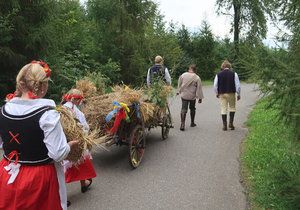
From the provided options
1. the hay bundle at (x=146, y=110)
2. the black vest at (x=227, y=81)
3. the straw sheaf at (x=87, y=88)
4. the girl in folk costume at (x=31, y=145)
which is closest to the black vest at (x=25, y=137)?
the girl in folk costume at (x=31, y=145)

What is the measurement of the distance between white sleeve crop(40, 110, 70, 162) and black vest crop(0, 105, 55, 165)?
48mm

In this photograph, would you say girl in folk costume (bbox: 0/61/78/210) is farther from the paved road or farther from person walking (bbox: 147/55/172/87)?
person walking (bbox: 147/55/172/87)

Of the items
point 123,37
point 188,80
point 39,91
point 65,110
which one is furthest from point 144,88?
point 123,37

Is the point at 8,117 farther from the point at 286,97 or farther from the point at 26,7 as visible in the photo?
the point at 26,7

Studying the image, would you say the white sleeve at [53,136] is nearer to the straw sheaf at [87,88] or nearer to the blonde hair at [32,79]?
the blonde hair at [32,79]

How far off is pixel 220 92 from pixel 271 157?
14.9ft

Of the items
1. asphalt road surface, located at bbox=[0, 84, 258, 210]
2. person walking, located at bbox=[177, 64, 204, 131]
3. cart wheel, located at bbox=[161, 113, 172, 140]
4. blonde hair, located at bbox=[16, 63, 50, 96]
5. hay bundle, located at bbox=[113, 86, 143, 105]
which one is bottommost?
asphalt road surface, located at bbox=[0, 84, 258, 210]

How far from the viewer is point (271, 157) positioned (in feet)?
26.9

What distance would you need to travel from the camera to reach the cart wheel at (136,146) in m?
8.01

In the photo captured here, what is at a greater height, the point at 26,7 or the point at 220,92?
the point at 26,7

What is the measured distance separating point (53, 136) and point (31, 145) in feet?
0.79

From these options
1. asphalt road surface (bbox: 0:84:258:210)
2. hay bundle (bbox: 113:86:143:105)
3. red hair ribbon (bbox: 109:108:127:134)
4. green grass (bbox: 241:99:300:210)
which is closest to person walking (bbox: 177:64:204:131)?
asphalt road surface (bbox: 0:84:258:210)

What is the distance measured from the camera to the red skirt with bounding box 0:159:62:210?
3834 millimetres

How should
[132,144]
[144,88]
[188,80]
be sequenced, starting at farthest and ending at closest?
[188,80], [144,88], [132,144]
